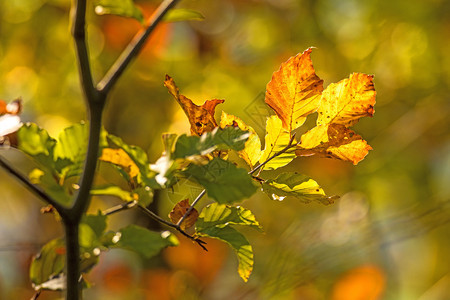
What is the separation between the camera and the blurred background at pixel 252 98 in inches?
76.7

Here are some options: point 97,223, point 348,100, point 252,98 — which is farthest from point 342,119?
point 252,98

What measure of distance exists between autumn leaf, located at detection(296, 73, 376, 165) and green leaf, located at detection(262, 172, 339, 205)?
0.02m

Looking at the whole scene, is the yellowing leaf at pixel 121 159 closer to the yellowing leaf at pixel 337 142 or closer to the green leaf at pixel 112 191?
the green leaf at pixel 112 191

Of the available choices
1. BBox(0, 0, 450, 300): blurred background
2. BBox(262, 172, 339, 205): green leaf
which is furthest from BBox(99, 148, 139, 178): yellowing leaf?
BBox(0, 0, 450, 300): blurred background

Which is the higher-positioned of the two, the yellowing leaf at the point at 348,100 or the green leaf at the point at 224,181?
the yellowing leaf at the point at 348,100

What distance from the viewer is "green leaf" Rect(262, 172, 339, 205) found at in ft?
1.55

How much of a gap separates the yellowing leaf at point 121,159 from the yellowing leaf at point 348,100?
A: 16cm

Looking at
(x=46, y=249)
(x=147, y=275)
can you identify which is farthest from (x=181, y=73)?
(x=46, y=249)

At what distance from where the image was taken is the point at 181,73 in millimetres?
2072

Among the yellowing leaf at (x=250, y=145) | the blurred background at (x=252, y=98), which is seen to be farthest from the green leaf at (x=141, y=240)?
the blurred background at (x=252, y=98)

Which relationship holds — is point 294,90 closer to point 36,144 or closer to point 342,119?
point 342,119

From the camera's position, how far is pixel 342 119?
0.46 metres

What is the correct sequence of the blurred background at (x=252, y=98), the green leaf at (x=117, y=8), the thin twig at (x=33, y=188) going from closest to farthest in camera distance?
the thin twig at (x=33, y=188) → the green leaf at (x=117, y=8) → the blurred background at (x=252, y=98)

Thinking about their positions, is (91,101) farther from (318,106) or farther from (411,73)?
(411,73)
